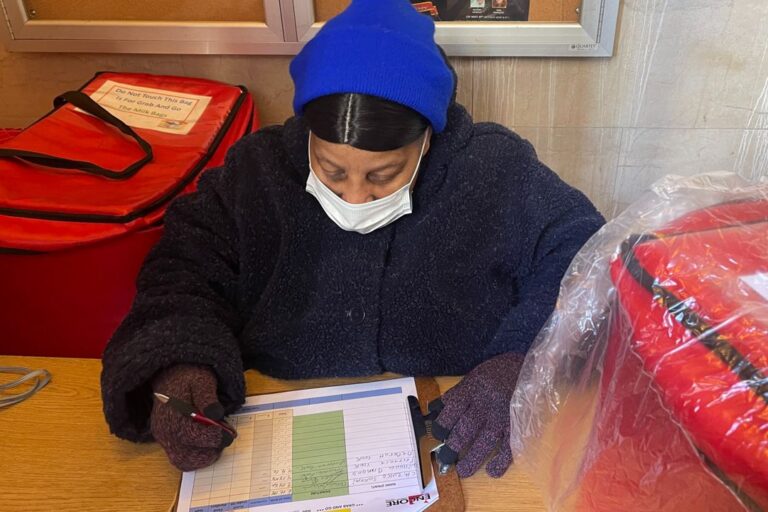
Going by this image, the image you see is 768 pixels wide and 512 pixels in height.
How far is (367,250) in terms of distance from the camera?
35.9 inches

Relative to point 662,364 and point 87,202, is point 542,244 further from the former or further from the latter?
point 87,202

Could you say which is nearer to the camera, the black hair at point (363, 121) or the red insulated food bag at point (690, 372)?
the red insulated food bag at point (690, 372)

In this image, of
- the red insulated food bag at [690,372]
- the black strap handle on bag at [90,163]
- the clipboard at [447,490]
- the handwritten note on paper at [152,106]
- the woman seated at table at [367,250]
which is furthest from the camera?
the handwritten note on paper at [152,106]

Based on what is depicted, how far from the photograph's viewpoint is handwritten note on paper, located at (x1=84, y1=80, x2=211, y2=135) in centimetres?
112

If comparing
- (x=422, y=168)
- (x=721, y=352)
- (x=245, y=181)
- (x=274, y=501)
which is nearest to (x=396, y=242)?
(x=422, y=168)

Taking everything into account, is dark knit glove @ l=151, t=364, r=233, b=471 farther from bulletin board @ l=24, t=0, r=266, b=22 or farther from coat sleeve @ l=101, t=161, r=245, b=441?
bulletin board @ l=24, t=0, r=266, b=22

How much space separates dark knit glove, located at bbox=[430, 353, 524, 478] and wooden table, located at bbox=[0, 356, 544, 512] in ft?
0.07

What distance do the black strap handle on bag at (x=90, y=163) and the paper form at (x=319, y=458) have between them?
437 mm

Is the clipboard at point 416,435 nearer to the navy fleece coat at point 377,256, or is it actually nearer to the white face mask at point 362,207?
the navy fleece coat at point 377,256

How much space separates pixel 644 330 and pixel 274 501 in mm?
472

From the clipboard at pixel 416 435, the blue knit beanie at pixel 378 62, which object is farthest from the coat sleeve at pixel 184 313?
the blue knit beanie at pixel 378 62

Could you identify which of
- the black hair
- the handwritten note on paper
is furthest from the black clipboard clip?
the handwritten note on paper

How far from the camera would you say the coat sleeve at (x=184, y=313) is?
Answer: 76 cm

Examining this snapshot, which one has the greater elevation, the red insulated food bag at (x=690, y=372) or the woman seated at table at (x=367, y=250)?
the red insulated food bag at (x=690, y=372)
